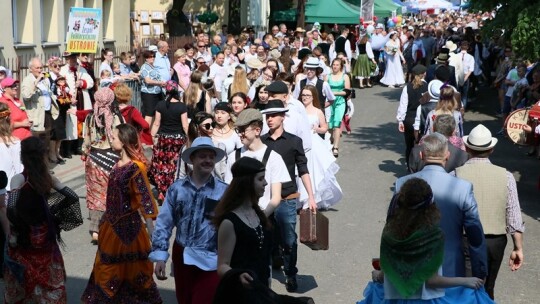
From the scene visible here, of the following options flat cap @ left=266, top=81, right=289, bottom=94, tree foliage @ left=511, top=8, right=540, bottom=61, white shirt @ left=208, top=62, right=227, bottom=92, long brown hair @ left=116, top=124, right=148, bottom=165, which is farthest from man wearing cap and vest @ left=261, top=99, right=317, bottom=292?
white shirt @ left=208, top=62, right=227, bottom=92

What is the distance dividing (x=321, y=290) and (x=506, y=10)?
738 centimetres

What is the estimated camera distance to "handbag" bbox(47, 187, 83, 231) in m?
7.44

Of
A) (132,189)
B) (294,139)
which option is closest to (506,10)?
(294,139)

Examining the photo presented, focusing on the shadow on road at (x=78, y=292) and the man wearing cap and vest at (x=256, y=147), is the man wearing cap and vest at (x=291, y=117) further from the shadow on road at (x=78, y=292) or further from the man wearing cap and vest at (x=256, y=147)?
the shadow on road at (x=78, y=292)

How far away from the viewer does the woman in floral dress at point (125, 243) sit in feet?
24.7

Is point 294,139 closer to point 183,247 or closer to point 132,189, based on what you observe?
point 132,189

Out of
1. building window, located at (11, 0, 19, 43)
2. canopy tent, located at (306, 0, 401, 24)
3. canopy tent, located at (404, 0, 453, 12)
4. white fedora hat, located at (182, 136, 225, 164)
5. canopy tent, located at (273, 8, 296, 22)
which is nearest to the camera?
white fedora hat, located at (182, 136, 225, 164)

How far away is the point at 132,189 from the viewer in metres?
7.57

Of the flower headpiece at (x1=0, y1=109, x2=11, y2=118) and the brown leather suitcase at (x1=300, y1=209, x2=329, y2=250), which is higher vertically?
the flower headpiece at (x1=0, y1=109, x2=11, y2=118)

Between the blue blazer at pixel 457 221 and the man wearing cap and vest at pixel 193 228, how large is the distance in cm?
123

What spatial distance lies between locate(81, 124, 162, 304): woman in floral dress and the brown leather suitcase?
160cm

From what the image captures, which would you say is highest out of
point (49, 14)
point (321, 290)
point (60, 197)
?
point (49, 14)

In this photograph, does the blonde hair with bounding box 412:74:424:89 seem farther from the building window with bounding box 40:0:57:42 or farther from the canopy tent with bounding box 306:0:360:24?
the canopy tent with bounding box 306:0:360:24

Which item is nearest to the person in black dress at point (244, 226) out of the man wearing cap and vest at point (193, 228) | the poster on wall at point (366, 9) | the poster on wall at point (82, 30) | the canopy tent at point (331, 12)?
the man wearing cap and vest at point (193, 228)
